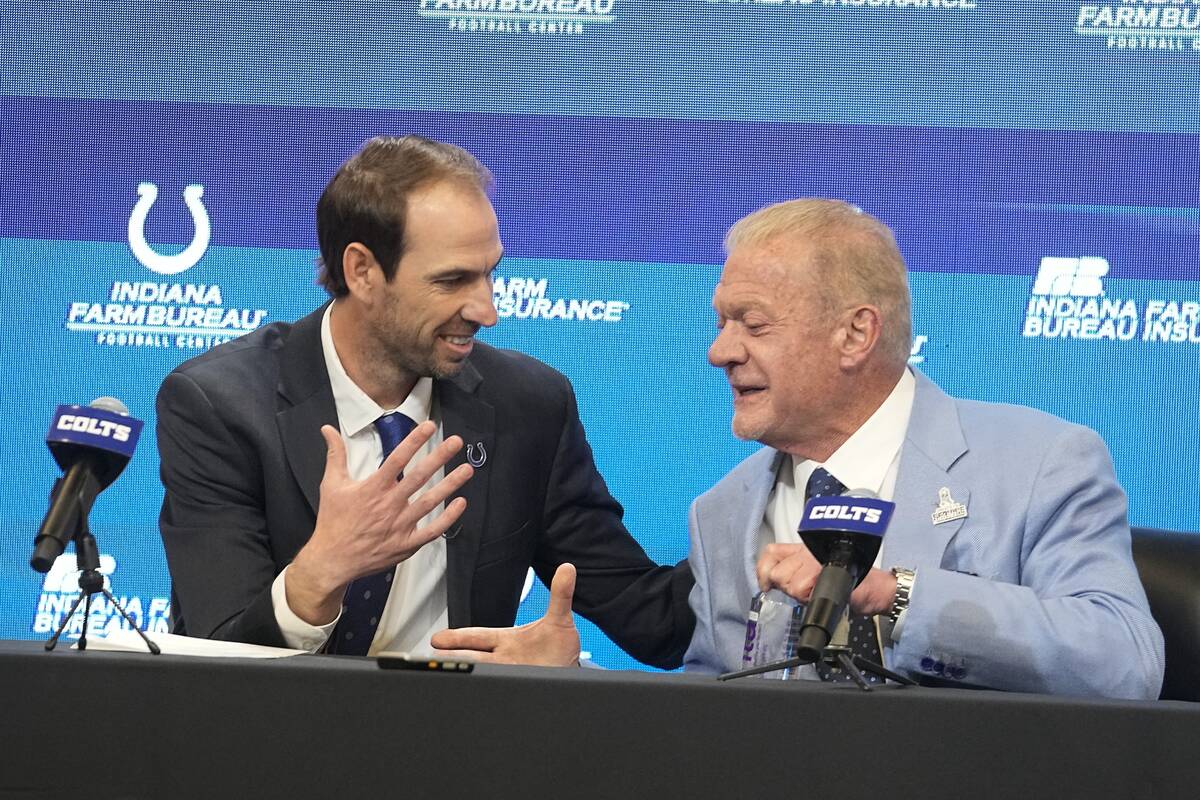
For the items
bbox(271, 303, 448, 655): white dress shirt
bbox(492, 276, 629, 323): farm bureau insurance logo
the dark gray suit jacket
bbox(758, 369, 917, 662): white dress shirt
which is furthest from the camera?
bbox(492, 276, 629, 323): farm bureau insurance logo

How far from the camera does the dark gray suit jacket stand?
2.73m

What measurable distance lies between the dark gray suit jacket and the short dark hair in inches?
6.8

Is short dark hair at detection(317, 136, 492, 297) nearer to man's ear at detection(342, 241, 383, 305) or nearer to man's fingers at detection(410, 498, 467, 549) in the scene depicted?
man's ear at detection(342, 241, 383, 305)

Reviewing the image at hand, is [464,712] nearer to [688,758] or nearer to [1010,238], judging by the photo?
[688,758]

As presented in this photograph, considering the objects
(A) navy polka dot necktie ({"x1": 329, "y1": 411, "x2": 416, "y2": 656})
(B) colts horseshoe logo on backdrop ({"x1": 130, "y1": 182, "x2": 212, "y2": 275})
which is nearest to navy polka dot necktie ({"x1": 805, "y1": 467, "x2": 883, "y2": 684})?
(A) navy polka dot necktie ({"x1": 329, "y1": 411, "x2": 416, "y2": 656})

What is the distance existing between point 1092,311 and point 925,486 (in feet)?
5.54

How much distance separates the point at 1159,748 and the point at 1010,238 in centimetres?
257

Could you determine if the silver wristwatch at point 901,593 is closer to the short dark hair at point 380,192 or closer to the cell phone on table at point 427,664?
the cell phone on table at point 427,664

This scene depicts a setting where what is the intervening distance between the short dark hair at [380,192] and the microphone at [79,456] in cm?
128

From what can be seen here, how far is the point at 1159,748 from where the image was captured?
1.59 meters

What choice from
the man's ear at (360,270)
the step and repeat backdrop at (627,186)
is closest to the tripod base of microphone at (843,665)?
the man's ear at (360,270)

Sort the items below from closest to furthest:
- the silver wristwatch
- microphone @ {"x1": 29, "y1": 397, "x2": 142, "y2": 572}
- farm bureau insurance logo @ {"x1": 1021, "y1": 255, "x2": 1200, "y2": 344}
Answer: microphone @ {"x1": 29, "y1": 397, "x2": 142, "y2": 572} < the silver wristwatch < farm bureau insurance logo @ {"x1": 1021, "y1": 255, "x2": 1200, "y2": 344}

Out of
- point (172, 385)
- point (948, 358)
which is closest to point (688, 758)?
point (172, 385)

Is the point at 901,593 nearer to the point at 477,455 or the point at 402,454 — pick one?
the point at 402,454
